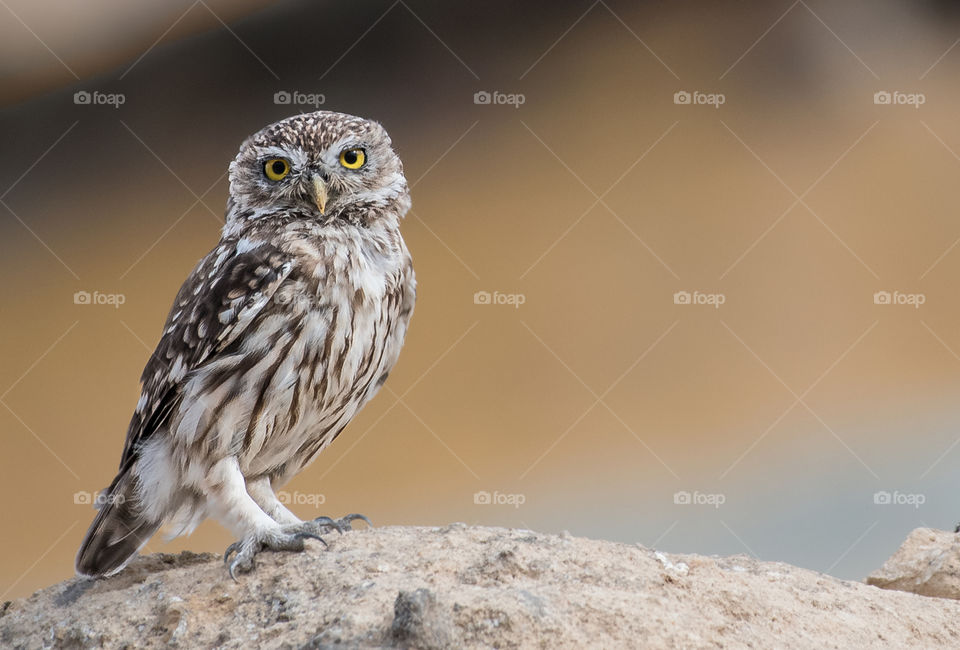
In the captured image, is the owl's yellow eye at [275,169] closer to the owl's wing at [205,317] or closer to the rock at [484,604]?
the owl's wing at [205,317]

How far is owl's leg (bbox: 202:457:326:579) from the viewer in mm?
3150

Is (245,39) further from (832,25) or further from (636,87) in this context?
Answer: (832,25)

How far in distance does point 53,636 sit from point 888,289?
6.24 metres

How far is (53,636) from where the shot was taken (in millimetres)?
3115

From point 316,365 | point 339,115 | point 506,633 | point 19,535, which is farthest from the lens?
point 19,535

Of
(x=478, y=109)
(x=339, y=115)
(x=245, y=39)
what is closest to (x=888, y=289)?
(x=478, y=109)

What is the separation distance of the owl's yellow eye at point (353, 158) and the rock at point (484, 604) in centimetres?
154

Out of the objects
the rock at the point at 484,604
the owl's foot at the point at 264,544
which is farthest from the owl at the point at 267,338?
the rock at the point at 484,604

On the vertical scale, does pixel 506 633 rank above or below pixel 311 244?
below

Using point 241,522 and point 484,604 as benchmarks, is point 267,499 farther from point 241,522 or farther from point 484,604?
point 484,604

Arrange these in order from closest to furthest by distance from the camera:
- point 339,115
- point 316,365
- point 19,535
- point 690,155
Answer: point 316,365, point 339,115, point 19,535, point 690,155

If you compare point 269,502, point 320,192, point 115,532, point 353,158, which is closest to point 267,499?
point 269,502

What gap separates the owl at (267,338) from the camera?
360 centimetres

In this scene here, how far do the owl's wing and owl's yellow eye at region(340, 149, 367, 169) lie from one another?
19.5 inches
